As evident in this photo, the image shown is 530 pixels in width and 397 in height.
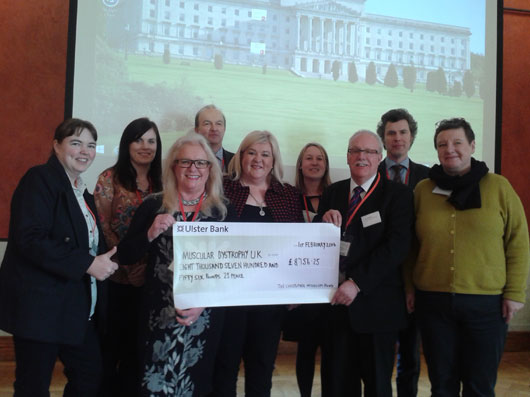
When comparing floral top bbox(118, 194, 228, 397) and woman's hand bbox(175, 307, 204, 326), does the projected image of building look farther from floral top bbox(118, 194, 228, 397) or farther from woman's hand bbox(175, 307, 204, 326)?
woman's hand bbox(175, 307, 204, 326)

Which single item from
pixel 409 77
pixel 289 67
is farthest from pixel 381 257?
pixel 409 77

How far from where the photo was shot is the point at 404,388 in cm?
312

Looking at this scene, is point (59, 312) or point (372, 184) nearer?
point (59, 312)

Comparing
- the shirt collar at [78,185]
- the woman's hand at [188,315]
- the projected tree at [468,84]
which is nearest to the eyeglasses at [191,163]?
A: the shirt collar at [78,185]

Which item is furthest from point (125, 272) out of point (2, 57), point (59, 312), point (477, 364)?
point (2, 57)

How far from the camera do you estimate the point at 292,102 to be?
14.1 ft

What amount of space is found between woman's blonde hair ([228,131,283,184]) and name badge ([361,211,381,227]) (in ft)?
1.79

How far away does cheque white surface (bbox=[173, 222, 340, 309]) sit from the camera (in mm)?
2023

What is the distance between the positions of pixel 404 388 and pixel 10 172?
3973 millimetres

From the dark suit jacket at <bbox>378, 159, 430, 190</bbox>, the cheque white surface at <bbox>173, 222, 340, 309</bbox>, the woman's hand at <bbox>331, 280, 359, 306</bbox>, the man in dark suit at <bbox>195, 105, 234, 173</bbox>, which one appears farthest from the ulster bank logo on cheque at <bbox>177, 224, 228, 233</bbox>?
the dark suit jacket at <bbox>378, 159, 430, 190</bbox>

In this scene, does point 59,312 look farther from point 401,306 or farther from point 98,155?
point 98,155

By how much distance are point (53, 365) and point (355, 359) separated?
158 cm

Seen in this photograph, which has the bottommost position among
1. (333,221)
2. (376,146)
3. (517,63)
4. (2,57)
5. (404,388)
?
(404,388)

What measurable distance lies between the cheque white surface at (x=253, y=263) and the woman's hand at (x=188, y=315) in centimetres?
2
